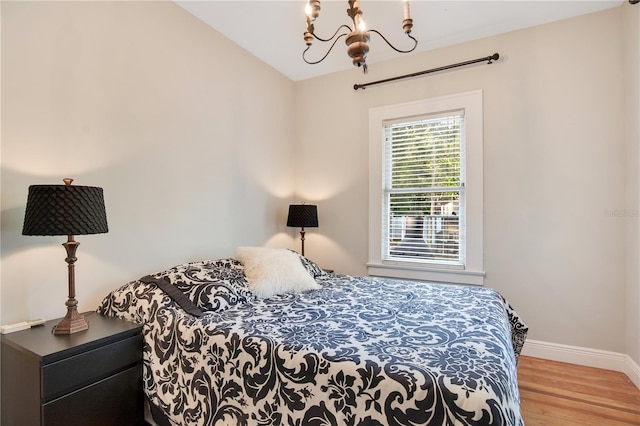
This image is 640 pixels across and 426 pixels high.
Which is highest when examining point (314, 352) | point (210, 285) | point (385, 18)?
point (385, 18)

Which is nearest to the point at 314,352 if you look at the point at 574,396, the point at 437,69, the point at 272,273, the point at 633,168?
the point at 272,273

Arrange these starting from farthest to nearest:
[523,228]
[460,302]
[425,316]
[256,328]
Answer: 1. [523,228]
2. [460,302]
3. [425,316]
4. [256,328]

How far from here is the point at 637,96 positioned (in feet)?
7.47

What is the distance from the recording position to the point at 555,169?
8.68 ft

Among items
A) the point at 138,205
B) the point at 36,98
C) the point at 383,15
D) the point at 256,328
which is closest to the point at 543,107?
the point at 383,15

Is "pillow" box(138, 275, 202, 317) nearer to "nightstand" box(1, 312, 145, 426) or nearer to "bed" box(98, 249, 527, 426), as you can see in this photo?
"bed" box(98, 249, 527, 426)

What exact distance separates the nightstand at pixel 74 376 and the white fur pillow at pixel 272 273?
28.5 inches

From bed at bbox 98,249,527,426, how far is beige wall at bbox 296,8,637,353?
0.80m

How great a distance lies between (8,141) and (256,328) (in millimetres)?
1526

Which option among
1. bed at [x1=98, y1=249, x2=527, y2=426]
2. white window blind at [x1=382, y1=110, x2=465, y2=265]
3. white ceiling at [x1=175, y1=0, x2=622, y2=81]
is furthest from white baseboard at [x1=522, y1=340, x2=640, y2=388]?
white ceiling at [x1=175, y1=0, x2=622, y2=81]

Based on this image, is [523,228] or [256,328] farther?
[523,228]

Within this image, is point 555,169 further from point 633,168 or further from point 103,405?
point 103,405

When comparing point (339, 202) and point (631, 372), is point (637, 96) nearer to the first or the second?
point (631, 372)

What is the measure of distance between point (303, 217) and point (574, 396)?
2466mm
